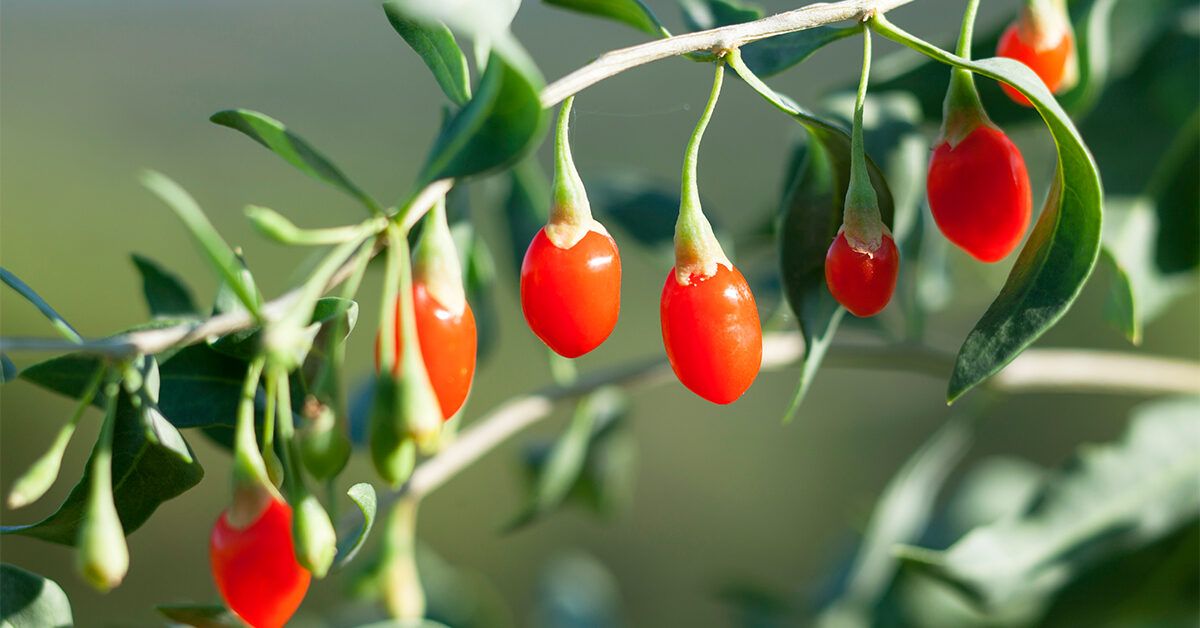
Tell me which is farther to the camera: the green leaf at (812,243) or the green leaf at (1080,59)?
the green leaf at (1080,59)

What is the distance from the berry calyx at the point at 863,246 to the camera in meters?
0.48

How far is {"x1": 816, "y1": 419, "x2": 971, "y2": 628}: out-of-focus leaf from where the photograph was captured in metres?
0.99

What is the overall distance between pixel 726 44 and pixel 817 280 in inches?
5.9

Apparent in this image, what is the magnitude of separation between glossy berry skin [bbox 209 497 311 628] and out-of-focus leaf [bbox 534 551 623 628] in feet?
2.96

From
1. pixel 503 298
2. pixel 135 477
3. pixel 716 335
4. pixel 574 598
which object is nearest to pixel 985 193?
pixel 716 335

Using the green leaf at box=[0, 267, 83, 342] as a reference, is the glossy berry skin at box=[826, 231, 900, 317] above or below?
above

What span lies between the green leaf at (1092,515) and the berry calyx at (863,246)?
294 mm

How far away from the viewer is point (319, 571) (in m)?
0.39

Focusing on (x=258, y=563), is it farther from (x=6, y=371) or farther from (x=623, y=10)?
(x=623, y=10)

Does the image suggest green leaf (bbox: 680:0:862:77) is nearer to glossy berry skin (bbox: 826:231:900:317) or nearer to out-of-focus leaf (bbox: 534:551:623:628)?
glossy berry skin (bbox: 826:231:900:317)

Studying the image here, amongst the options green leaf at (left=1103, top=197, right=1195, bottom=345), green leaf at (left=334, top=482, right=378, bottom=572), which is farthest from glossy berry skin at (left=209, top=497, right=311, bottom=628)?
green leaf at (left=1103, top=197, right=1195, bottom=345)

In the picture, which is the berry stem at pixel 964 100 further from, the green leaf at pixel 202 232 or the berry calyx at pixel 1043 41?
the green leaf at pixel 202 232

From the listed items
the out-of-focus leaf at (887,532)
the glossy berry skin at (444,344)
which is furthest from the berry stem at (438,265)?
the out-of-focus leaf at (887,532)

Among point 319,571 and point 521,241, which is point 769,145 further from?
point 319,571
